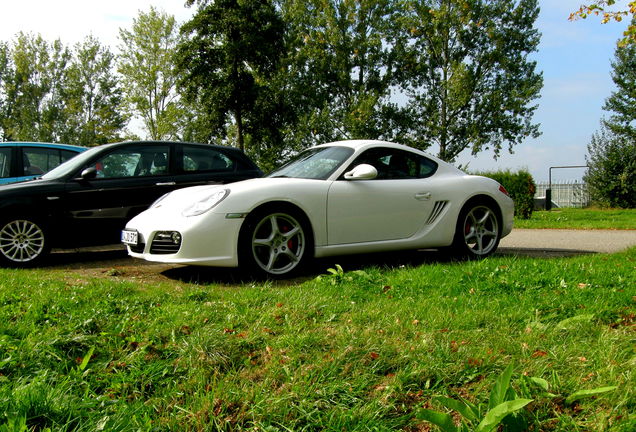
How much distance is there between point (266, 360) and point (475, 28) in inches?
1542

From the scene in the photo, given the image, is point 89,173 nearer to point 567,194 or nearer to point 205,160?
point 205,160

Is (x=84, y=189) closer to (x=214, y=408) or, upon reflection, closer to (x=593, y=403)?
(x=214, y=408)

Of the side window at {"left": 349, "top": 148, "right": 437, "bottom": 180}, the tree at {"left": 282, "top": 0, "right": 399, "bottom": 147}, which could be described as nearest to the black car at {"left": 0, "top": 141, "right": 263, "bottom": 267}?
the side window at {"left": 349, "top": 148, "right": 437, "bottom": 180}

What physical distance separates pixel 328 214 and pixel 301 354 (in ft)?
9.16

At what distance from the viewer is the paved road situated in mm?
7672

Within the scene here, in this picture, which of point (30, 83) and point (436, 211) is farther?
point (30, 83)

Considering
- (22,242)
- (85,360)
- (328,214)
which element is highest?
(328,214)

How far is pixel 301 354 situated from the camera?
2803 millimetres

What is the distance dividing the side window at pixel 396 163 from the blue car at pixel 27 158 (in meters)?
5.39

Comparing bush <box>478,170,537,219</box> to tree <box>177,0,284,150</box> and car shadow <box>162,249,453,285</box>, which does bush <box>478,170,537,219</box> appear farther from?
tree <box>177,0,284,150</box>

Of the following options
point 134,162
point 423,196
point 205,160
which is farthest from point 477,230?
point 134,162

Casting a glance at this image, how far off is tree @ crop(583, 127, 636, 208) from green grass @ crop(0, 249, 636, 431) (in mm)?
20952

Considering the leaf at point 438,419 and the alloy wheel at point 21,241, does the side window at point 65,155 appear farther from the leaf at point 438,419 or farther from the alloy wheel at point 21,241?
the leaf at point 438,419

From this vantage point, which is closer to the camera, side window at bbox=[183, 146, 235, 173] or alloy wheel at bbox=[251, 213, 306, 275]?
alloy wheel at bbox=[251, 213, 306, 275]
